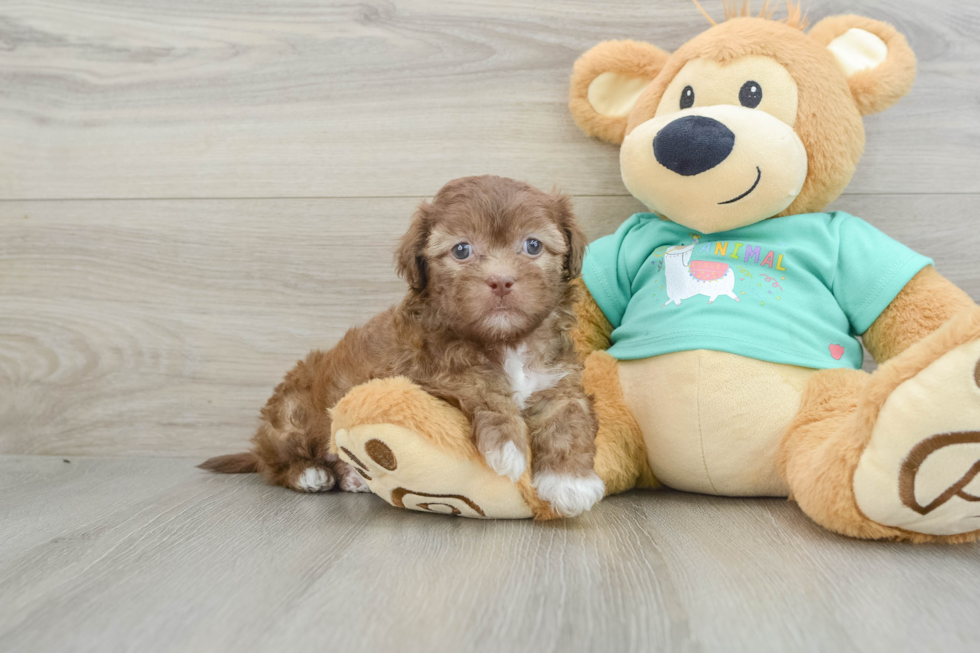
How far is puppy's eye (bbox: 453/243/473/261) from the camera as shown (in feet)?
4.36

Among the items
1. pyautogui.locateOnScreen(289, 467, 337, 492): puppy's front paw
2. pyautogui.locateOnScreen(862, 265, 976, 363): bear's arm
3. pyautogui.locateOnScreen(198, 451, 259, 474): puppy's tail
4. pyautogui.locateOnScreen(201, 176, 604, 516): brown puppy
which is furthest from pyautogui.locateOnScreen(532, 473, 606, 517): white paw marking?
pyautogui.locateOnScreen(198, 451, 259, 474): puppy's tail

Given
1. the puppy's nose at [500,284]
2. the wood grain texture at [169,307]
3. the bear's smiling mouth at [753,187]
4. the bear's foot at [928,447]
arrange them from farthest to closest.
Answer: the wood grain texture at [169,307]
the bear's smiling mouth at [753,187]
the puppy's nose at [500,284]
the bear's foot at [928,447]

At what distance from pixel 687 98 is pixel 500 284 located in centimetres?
73

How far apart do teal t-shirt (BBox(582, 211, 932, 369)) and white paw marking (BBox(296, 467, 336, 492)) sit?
0.77 m

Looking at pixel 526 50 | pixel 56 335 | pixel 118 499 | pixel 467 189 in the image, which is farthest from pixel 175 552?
pixel 526 50

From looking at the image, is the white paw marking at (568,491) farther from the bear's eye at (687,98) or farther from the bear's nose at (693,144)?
the bear's eye at (687,98)

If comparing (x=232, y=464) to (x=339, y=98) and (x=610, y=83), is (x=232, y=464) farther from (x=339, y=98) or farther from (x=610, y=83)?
(x=610, y=83)

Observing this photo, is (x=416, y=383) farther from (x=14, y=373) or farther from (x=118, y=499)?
(x=14, y=373)

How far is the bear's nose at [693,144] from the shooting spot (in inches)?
57.6

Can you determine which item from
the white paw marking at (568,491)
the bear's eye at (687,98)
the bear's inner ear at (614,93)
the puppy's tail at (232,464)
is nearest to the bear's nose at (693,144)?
the bear's eye at (687,98)

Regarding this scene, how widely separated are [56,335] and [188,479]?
0.71 metres

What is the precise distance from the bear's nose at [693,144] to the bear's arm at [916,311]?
0.51 m

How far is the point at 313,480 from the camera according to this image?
5.65 ft

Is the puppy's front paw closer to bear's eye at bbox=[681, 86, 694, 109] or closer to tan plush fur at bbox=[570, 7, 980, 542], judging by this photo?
tan plush fur at bbox=[570, 7, 980, 542]
